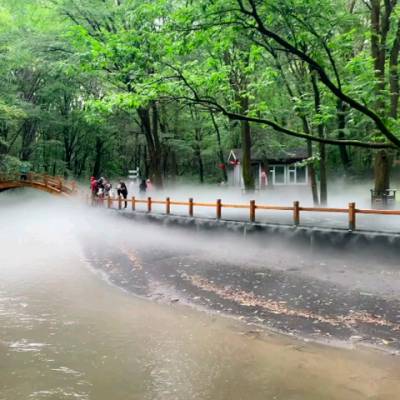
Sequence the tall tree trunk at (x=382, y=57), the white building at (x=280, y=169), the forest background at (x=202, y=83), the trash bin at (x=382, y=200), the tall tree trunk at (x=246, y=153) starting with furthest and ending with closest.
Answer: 1. the white building at (x=280, y=169)
2. the tall tree trunk at (x=246, y=153)
3. the trash bin at (x=382, y=200)
4. the tall tree trunk at (x=382, y=57)
5. the forest background at (x=202, y=83)

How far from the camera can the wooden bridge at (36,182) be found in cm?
3678

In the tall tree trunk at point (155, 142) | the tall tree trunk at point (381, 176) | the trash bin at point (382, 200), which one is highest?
the tall tree trunk at point (155, 142)

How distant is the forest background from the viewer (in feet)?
36.4

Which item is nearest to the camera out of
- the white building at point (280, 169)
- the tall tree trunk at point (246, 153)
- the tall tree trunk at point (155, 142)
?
the tall tree trunk at point (246, 153)

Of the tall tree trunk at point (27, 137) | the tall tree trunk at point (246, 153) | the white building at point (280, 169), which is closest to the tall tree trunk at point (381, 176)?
the tall tree trunk at point (246, 153)

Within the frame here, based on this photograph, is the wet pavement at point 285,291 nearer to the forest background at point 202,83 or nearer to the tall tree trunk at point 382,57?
the forest background at point 202,83

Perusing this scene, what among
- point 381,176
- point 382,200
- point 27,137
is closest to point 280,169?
point 381,176

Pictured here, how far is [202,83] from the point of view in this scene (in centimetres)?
1236

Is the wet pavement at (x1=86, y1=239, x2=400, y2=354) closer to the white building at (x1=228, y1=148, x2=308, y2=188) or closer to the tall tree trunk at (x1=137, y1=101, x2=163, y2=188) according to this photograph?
the tall tree trunk at (x1=137, y1=101, x2=163, y2=188)

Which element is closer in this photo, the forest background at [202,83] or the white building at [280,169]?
the forest background at [202,83]

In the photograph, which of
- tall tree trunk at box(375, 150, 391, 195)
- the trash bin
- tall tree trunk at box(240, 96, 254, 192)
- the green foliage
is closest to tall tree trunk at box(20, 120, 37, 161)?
the green foliage

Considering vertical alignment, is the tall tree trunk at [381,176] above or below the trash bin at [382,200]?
above

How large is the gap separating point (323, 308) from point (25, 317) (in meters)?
6.40

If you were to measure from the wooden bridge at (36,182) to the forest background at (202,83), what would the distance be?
1.16 meters
